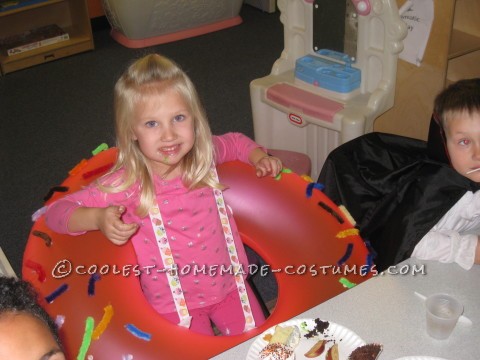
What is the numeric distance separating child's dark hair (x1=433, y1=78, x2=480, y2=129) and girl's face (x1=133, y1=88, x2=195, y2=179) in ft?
1.91

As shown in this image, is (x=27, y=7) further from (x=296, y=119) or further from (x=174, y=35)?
(x=296, y=119)

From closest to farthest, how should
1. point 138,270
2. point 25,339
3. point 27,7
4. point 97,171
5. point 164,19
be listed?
1. point 25,339
2. point 138,270
3. point 97,171
4. point 27,7
5. point 164,19

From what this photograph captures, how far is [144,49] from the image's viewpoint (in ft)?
13.6

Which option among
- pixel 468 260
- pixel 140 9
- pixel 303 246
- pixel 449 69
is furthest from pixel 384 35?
pixel 140 9

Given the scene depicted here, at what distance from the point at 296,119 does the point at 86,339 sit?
1189 millimetres

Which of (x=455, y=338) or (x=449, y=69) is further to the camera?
(x=449, y=69)

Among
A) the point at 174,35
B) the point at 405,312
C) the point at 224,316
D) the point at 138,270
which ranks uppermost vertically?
the point at 405,312

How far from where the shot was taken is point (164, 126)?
1266mm

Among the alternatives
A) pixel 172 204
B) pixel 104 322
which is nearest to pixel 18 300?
pixel 104 322

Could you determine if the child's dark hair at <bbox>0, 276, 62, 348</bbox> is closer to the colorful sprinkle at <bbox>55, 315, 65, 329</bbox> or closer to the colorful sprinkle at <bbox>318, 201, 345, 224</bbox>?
the colorful sprinkle at <bbox>55, 315, 65, 329</bbox>

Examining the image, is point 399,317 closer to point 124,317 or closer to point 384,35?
point 124,317

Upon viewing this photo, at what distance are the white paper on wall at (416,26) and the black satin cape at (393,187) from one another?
1.43ft

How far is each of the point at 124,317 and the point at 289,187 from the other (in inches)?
22.4

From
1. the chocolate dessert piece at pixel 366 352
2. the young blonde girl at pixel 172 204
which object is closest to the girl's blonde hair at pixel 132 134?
the young blonde girl at pixel 172 204
